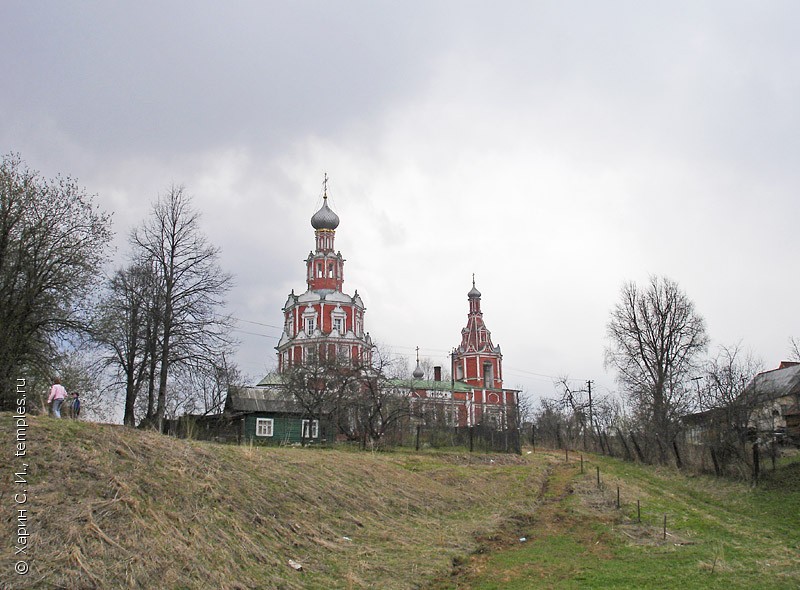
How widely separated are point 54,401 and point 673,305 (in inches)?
1401

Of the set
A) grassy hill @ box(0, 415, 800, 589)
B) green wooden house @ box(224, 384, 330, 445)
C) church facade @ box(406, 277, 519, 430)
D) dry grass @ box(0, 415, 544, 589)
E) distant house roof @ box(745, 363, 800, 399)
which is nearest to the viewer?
dry grass @ box(0, 415, 544, 589)

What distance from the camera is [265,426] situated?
39281mm

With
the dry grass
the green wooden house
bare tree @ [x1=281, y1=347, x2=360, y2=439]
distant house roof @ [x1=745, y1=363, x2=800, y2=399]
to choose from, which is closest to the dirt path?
the dry grass

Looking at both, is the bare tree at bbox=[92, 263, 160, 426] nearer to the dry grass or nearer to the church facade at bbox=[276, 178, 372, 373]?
the dry grass

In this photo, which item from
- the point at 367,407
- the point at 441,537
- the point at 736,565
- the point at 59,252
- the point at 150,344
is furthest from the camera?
the point at 367,407

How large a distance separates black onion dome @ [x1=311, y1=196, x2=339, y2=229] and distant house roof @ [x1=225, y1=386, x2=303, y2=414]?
82.9 ft

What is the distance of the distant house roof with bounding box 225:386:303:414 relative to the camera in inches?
1519

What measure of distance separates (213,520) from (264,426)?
90.9 feet

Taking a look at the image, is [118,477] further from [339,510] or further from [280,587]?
[339,510]

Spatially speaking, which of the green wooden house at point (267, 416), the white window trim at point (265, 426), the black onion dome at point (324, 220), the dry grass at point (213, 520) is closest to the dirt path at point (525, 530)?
the dry grass at point (213, 520)

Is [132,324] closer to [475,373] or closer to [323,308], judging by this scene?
[323,308]

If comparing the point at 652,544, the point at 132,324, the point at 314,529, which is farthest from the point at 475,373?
the point at 314,529

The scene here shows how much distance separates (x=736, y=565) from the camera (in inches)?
515

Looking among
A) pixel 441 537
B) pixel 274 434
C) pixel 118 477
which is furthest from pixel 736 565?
pixel 274 434
